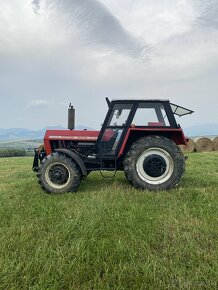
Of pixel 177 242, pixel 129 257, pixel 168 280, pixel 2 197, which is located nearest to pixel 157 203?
pixel 177 242

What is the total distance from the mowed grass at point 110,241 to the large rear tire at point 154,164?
55 cm

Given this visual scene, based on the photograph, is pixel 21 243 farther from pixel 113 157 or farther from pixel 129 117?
pixel 129 117

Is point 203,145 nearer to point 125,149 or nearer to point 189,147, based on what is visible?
point 189,147

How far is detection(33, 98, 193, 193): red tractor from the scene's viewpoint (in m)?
6.02

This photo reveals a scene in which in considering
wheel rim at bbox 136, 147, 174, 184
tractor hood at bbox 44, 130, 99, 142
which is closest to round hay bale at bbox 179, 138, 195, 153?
wheel rim at bbox 136, 147, 174, 184

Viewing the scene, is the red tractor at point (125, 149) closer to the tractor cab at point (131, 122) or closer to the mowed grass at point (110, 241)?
the tractor cab at point (131, 122)

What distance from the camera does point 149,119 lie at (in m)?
6.44

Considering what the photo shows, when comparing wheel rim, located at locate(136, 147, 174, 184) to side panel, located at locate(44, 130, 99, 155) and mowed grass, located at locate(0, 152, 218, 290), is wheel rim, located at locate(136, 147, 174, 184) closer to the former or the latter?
mowed grass, located at locate(0, 152, 218, 290)

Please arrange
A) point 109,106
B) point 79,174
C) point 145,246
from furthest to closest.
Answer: point 109,106, point 79,174, point 145,246

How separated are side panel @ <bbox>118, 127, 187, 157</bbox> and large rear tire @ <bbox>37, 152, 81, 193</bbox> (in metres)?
1.13

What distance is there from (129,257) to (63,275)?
729 millimetres

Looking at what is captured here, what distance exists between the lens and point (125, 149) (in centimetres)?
649

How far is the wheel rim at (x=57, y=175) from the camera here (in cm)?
599

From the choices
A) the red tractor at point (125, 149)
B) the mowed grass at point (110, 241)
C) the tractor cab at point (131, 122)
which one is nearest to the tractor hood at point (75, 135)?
the red tractor at point (125, 149)
